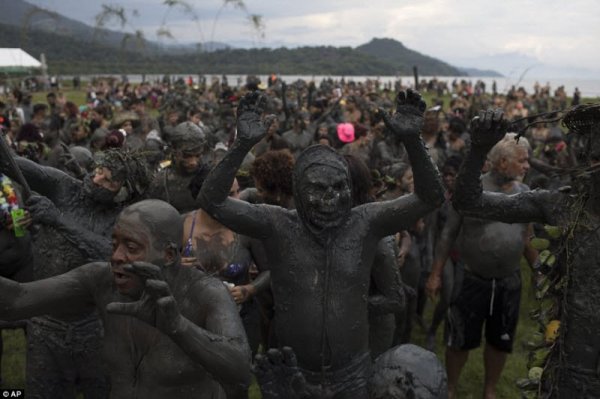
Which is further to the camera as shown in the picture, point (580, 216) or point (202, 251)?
point (202, 251)

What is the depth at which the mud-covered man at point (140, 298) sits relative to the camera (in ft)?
7.76

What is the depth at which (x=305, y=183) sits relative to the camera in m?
2.95

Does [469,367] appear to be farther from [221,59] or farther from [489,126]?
[221,59]

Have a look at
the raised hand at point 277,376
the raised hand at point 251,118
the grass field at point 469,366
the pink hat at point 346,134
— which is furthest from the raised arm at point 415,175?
the pink hat at point 346,134

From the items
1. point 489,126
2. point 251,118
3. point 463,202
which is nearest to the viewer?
point 489,126

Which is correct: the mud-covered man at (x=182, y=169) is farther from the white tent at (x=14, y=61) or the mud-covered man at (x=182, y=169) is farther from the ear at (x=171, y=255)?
the white tent at (x=14, y=61)

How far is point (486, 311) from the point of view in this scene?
5.09 meters

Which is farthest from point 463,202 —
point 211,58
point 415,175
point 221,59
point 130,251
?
point 221,59

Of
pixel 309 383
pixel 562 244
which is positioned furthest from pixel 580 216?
pixel 309 383

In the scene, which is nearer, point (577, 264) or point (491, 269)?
point (577, 264)

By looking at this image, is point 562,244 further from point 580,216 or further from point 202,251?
point 202,251

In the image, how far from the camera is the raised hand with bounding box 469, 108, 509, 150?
271 cm

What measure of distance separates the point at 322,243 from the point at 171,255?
818 millimetres

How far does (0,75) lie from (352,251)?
28792 millimetres
